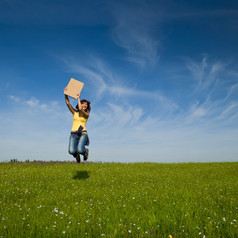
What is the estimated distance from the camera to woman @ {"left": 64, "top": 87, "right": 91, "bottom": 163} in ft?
31.8

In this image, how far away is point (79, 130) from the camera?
10031mm

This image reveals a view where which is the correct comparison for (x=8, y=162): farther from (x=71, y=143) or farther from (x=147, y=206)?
(x=147, y=206)

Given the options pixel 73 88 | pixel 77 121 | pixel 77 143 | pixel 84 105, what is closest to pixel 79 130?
pixel 77 121

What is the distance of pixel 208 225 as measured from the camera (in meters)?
5.28

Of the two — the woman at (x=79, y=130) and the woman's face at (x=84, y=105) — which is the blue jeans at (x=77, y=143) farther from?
the woman's face at (x=84, y=105)

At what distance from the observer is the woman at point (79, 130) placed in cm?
970

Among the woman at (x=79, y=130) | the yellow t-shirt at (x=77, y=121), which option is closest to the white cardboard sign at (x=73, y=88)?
the woman at (x=79, y=130)

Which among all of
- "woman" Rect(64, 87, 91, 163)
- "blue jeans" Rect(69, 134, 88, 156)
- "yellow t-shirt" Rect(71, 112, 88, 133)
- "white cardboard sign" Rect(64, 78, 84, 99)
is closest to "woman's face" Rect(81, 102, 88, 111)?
"woman" Rect(64, 87, 91, 163)

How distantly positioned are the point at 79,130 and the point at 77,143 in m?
0.57

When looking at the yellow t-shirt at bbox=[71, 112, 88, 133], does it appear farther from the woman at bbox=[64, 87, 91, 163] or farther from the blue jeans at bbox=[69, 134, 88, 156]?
the blue jeans at bbox=[69, 134, 88, 156]

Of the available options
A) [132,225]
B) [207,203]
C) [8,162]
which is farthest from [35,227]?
[8,162]

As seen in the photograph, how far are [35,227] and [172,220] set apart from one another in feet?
11.1

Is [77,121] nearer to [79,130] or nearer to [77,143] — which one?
[79,130]

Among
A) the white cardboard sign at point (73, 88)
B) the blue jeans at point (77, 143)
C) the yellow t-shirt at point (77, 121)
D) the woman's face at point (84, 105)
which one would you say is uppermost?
the white cardboard sign at point (73, 88)
